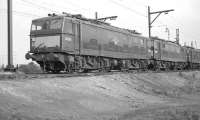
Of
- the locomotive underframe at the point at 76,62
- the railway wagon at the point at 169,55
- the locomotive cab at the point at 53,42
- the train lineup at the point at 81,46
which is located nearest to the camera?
the locomotive cab at the point at 53,42

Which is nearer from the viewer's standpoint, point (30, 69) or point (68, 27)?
point (68, 27)

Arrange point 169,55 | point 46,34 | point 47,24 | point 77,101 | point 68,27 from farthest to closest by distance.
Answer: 1. point 169,55
2. point 47,24
3. point 46,34
4. point 68,27
5. point 77,101

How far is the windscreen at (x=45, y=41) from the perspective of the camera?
52.4ft

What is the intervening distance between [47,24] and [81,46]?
2405mm

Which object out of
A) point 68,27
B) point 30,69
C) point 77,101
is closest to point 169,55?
point 30,69

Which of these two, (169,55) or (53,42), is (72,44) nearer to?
(53,42)

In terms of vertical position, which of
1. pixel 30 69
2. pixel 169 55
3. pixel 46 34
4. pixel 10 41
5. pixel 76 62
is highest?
pixel 46 34

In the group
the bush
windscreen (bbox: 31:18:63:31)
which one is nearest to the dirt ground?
windscreen (bbox: 31:18:63:31)

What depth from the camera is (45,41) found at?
1648 cm

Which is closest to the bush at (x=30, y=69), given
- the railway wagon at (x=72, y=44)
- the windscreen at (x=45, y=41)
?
the railway wagon at (x=72, y=44)

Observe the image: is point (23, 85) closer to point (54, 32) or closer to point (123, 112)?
point (123, 112)

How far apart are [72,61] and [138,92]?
Result: 4193 mm

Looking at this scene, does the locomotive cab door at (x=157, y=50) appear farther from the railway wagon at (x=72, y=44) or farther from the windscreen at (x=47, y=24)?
the windscreen at (x=47, y=24)

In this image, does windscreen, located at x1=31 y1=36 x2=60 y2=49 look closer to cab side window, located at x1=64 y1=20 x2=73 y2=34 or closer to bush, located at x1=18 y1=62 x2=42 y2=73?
cab side window, located at x1=64 y1=20 x2=73 y2=34
